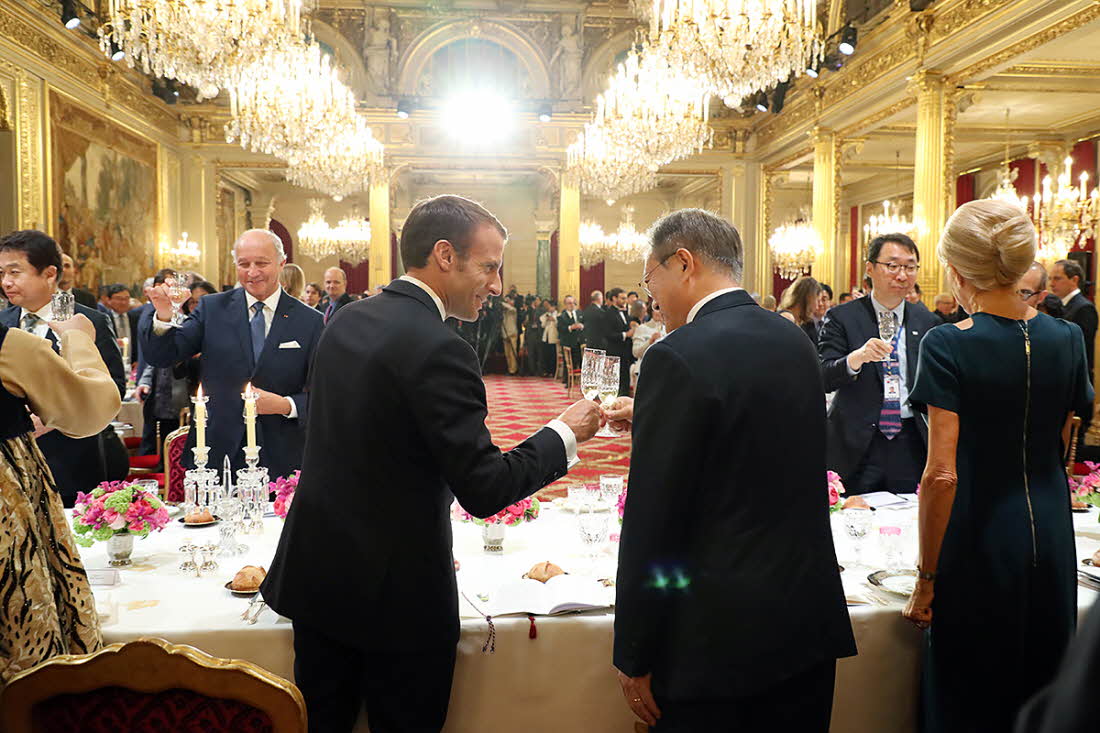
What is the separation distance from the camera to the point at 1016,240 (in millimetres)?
1771

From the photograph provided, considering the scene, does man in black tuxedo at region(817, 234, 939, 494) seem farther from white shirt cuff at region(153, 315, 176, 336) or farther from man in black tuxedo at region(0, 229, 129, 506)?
man in black tuxedo at region(0, 229, 129, 506)

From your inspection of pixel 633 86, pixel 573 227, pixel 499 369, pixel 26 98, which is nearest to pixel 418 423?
pixel 633 86

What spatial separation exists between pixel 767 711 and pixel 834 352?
2.20 meters

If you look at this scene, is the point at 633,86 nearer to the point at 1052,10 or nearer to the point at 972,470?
the point at 1052,10

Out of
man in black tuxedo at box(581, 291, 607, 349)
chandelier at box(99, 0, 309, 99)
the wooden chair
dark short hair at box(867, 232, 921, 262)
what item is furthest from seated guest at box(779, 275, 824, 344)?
man in black tuxedo at box(581, 291, 607, 349)

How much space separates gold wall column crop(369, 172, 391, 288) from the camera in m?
14.5

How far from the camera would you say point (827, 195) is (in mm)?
12258

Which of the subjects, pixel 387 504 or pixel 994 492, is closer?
pixel 387 504

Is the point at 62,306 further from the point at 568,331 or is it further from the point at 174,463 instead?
the point at 568,331

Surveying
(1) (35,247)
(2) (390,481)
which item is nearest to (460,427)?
(2) (390,481)

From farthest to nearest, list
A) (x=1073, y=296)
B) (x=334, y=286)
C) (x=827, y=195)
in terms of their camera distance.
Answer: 1. (x=827, y=195)
2. (x=334, y=286)
3. (x=1073, y=296)

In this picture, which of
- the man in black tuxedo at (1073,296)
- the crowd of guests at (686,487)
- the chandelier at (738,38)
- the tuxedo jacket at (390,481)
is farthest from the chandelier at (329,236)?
the tuxedo jacket at (390,481)

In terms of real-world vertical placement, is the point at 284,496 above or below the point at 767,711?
above

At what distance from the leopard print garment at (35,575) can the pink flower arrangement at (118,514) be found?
2.03 ft
